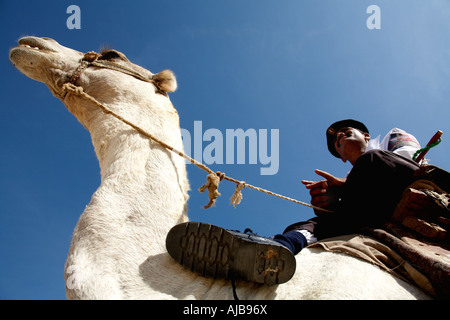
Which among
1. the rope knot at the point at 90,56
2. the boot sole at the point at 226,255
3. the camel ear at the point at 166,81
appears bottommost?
the boot sole at the point at 226,255

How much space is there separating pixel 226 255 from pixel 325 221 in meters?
1.46

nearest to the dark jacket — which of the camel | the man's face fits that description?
the camel

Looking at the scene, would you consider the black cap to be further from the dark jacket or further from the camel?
the camel

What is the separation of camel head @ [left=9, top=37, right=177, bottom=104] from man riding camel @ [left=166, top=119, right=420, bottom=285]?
1.98m

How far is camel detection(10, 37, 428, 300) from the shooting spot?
1.97 metres

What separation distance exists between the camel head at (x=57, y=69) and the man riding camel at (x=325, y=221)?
1.98 m

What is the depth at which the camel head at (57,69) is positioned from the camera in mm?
3656

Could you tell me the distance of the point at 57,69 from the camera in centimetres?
377

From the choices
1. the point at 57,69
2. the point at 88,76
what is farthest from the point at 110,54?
the point at 57,69

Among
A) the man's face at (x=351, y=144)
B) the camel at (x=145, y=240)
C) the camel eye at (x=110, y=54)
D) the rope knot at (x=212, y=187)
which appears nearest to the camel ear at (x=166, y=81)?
the camel at (x=145, y=240)

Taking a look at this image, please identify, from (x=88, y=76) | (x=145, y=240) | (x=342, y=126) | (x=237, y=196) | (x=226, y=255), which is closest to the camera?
(x=226, y=255)

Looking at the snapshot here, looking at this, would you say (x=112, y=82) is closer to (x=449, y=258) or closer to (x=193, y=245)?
(x=193, y=245)

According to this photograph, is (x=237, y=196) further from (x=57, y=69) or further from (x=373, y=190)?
(x=57, y=69)

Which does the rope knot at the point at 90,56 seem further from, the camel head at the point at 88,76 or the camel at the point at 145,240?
the camel at the point at 145,240
